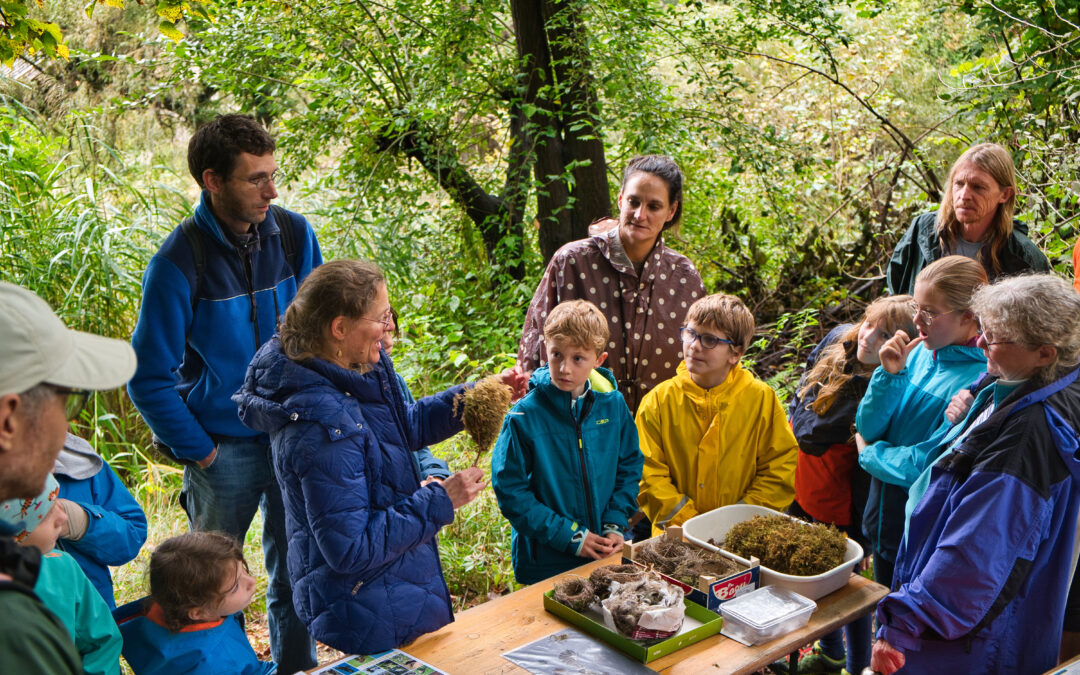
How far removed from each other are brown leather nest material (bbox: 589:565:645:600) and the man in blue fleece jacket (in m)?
1.25

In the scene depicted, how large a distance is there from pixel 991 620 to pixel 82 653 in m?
2.35

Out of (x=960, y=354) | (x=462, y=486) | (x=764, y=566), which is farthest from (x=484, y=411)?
(x=960, y=354)

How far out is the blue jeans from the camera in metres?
3.11

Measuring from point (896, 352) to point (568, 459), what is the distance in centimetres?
119

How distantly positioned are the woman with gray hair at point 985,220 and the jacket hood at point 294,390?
8.97 feet

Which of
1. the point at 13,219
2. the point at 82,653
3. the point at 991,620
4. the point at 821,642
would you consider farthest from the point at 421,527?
the point at 13,219

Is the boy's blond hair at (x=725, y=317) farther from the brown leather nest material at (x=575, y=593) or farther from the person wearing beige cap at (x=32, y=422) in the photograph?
the person wearing beige cap at (x=32, y=422)

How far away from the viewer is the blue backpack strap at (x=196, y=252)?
3.01 metres

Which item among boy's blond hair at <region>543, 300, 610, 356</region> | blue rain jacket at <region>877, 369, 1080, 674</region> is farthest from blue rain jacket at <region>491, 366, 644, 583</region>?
blue rain jacket at <region>877, 369, 1080, 674</region>

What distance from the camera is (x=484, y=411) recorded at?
8.96 feet

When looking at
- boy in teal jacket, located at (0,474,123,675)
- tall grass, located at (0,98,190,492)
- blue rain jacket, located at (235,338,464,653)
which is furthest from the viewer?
tall grass, located at (0,98,190,492)

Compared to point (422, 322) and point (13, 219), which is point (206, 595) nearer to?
point (13, 219)

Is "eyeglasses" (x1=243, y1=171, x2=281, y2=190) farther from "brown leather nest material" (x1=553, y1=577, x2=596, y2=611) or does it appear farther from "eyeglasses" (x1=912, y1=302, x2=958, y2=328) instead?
"eyeglasses" (x1=912, y1=302, x2=958, y2=328)

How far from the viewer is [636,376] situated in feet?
12.3
